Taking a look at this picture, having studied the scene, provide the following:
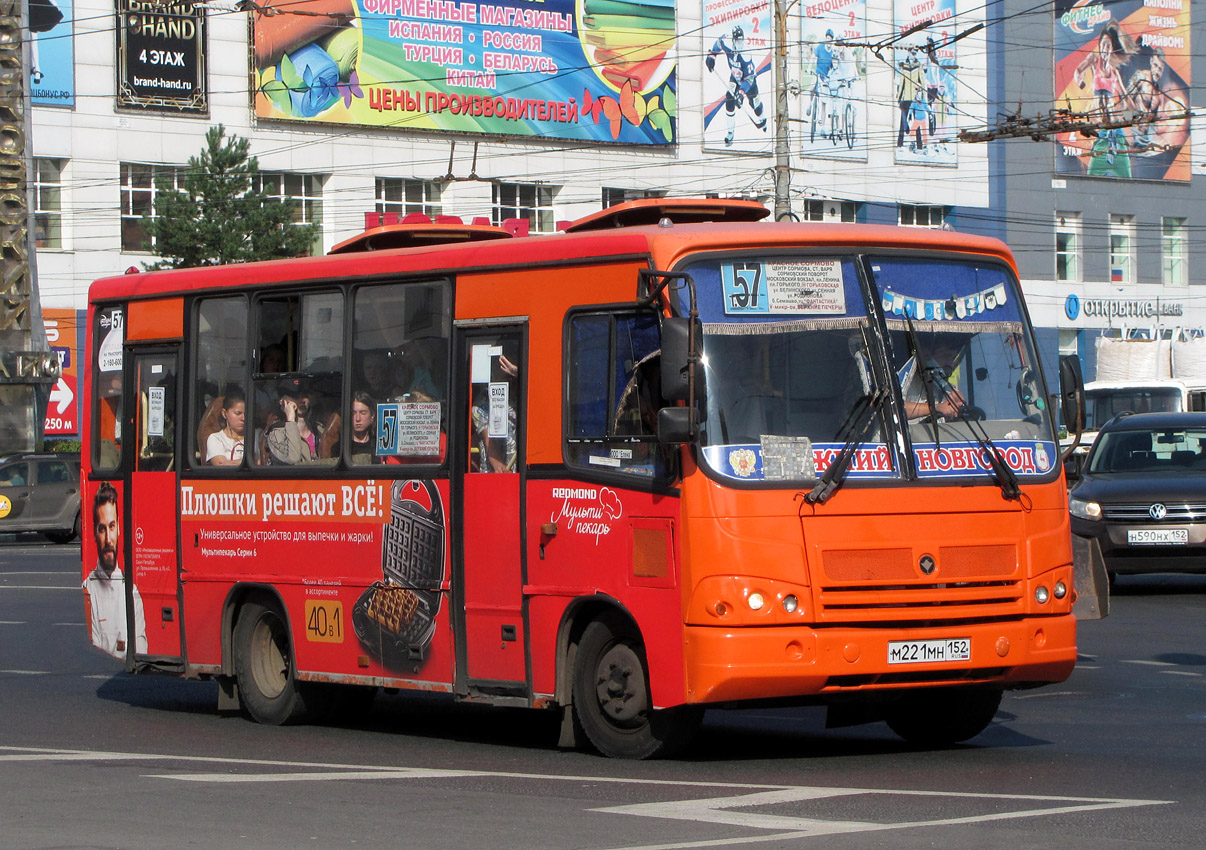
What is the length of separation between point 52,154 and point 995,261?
44.5 meters

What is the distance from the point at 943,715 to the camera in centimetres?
1082

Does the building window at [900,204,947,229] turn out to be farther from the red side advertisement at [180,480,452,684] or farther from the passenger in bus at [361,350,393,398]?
the passenger in bus at [361,350,393,398]

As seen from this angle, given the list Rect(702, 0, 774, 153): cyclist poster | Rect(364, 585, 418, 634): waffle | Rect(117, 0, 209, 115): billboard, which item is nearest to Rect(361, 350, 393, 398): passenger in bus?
Rect(364, 585, 418, 634): waffle

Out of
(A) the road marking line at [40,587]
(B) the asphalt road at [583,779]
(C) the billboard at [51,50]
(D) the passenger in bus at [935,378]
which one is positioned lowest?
(A) the road marking line at [40,587]

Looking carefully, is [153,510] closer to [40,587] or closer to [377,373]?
[377,373]

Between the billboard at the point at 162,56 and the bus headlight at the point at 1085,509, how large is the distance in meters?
37.2

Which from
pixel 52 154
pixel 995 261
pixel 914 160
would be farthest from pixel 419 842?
pixel 914 160

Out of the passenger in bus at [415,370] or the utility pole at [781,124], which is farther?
the utility pole at [781,124]

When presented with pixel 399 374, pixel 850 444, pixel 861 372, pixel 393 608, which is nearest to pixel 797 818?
pixel 850 444

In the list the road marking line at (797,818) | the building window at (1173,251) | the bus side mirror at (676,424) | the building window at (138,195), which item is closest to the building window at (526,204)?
the building window at (138,195)

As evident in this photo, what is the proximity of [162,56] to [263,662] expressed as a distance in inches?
1678

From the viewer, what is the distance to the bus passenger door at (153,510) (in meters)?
13.2

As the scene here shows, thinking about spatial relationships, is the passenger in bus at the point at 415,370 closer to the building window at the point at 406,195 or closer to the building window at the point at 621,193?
the building window at the point at 406,195

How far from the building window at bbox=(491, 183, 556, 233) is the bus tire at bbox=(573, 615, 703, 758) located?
159 feet
